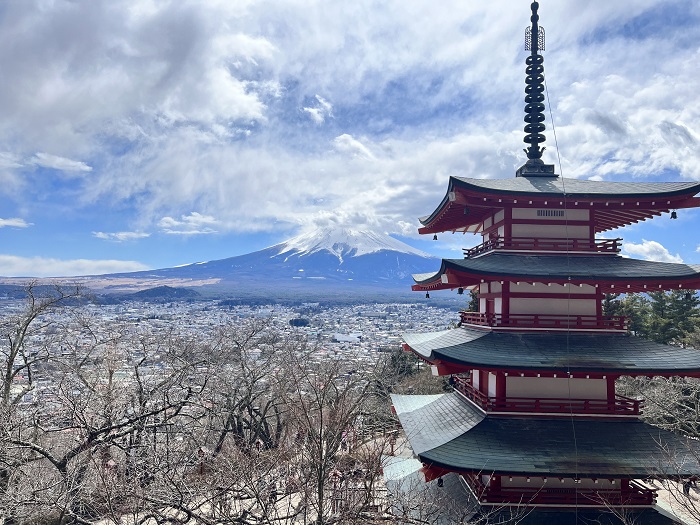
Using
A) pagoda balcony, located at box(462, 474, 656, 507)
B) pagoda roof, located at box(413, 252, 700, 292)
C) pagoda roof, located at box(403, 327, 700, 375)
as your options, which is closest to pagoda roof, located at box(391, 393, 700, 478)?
pagoda balcony, located at box(462, 474, 656, 507)

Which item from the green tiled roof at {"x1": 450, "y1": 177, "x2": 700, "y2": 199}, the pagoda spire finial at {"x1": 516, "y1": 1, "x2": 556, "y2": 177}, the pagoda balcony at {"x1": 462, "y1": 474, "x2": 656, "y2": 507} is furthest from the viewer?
the pagoda spire finial at {"x1": 516, "y1": 1, "x2": 556, "y2": 177}

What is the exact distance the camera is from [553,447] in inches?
381

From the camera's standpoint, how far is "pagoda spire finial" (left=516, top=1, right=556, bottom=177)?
44.3 feet

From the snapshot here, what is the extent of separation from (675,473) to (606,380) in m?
2.25

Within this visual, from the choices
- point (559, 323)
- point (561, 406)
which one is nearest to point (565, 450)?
point (561, 406)

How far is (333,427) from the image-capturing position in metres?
9.34

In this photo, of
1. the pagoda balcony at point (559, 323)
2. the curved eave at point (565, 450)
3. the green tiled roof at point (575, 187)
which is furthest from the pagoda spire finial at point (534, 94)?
the curved eave at point (565, 450)

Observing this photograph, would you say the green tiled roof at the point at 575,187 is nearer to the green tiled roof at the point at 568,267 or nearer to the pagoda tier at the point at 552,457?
the green tiled roof at the point at 568,267

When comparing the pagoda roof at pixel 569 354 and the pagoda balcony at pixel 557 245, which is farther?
the pagoda balcony at pixel 557 245

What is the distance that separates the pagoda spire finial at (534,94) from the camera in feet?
44.3

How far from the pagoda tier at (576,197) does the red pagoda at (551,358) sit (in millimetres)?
30

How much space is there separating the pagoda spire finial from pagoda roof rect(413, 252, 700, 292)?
3.30m

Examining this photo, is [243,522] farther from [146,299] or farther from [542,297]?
[146,299]

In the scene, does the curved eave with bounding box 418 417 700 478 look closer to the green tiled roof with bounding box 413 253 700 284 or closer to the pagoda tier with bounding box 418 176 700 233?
the green tiled roof with bounding box 413 253 700 284
